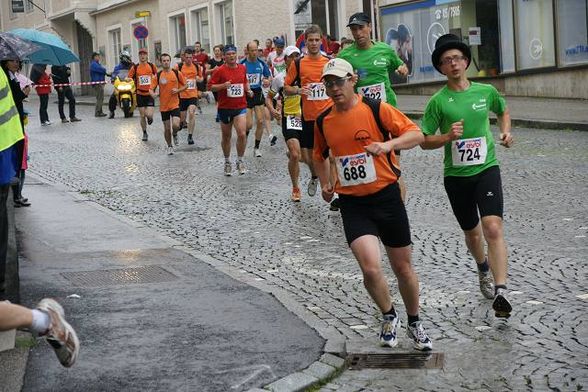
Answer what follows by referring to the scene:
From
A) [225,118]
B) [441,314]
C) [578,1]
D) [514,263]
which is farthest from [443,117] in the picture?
[578,1]

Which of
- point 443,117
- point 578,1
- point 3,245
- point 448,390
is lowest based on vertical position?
point 448,390

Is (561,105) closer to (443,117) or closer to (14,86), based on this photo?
(14,86)

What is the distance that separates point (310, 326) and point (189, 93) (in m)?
17.2

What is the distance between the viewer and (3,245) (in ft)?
25.8

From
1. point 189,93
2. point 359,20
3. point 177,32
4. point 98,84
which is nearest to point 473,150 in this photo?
point 359,20

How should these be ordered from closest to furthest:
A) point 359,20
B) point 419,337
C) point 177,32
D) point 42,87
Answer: point 419,337, point 359,20, point 42,87, point 177,32

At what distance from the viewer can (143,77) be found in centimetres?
2531

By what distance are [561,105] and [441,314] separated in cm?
1891

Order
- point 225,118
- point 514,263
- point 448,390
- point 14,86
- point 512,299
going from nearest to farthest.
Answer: point 448,390 < point 512,299 < point 514,263 < point 14,86 < point 225,118

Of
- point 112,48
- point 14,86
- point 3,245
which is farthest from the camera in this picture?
point 112,48

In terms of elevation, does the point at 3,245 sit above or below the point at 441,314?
above

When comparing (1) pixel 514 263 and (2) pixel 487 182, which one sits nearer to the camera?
(2) pixel 487 182

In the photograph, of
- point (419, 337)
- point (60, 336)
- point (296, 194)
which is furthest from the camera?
point (296, 194)

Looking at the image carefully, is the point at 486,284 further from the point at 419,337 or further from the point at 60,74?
the point at 60,74
